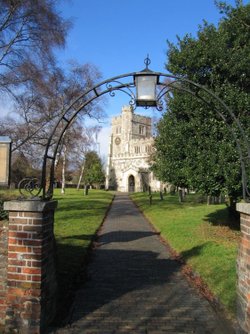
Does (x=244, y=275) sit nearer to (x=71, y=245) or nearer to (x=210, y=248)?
(x=210, y=248)

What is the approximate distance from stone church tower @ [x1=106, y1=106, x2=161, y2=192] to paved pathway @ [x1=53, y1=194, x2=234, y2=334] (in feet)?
178

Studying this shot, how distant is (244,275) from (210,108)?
7554 millimetres

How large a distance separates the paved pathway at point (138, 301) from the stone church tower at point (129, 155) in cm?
5415

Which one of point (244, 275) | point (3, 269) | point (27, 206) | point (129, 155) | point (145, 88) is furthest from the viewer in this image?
point (129, 155)

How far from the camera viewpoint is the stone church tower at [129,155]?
78938 mm

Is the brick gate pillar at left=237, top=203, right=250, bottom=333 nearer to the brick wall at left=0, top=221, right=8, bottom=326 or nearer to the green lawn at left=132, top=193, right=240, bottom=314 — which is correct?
the green lawn at left=132, top=193, right=240, bottom=314

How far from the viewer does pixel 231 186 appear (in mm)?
11359

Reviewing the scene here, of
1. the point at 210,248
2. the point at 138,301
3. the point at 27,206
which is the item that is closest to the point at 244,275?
the point at 138,301

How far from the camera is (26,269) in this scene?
5125 mm

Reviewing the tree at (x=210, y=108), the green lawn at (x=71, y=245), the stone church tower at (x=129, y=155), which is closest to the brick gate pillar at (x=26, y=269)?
the green lawn at (x=71, y=245)

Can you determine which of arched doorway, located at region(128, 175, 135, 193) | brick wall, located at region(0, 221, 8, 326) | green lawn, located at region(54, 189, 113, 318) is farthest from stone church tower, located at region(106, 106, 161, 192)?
brick wall, located at region(0, 221, 8, 326)

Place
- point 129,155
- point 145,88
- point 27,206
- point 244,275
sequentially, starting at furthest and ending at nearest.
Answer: point 129,155, point 145,88, point 244,275, point 27,206

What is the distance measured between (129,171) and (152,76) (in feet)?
245

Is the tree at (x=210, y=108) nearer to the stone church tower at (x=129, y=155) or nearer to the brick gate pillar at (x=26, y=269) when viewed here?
the brick gate pillar at (x=26, y=269)
